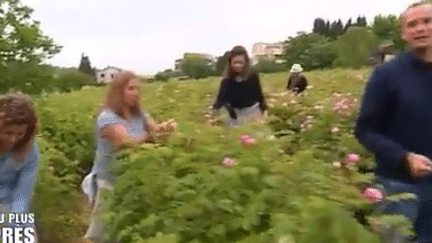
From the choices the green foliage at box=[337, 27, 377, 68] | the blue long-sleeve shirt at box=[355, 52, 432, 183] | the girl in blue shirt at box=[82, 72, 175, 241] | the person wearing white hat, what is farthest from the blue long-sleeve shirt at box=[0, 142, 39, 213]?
the green foliage at box=[337, 27, 377, 68]

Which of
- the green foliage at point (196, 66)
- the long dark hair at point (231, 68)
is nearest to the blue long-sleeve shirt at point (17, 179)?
the green foliage at point (196, 66)

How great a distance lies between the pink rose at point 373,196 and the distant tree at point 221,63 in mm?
3290

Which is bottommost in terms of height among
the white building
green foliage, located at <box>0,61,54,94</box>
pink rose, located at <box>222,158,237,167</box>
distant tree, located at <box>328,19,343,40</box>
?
green foliage, located at <box>0,61,54,94</box>

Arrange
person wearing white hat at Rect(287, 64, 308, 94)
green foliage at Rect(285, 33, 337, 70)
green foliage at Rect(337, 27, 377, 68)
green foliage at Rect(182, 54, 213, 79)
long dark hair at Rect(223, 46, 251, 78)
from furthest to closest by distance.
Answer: green foliage at Rect(337, 27, 377, 68)
green foliage at Rect(285, 33, 337, 70)
person wearing white hat at Rect(287, 64, 308, 94)
long dark hair at Rect(223, 46, 251, 78)
green foliage at Rect(182, 54, 213, 79)

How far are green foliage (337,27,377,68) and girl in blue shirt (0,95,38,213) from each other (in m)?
11.5

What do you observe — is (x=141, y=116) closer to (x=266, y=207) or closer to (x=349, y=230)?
(x=266, y=207)

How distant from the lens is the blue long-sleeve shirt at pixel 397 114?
2.83 metres

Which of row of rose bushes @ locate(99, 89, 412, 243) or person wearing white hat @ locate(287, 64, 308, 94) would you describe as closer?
row of rose bushes @ locate(99, 89, 412, 243)

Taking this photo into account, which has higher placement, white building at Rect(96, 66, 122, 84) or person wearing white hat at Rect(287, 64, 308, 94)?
white building at Rect(96, 66, 122, 84)

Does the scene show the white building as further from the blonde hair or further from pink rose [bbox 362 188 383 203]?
pink rose [bbox 362 188 383 203]

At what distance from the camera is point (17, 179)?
3033 mm

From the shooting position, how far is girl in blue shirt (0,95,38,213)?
9.46 feet

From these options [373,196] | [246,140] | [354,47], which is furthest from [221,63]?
[354,47]

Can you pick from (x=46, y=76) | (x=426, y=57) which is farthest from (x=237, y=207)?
(x=46, y=76)
